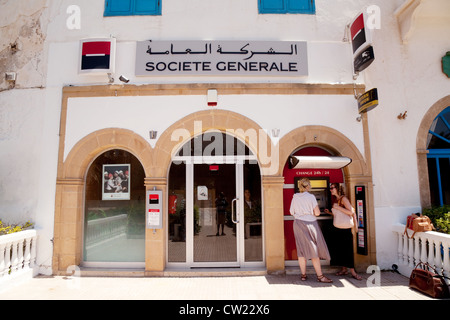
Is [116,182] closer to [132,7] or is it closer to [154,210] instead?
[154,210]

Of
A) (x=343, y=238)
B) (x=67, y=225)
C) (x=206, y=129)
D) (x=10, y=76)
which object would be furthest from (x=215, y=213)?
(x=10, y=76)

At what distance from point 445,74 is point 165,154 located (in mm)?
6244

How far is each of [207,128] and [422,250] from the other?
14.7 feet

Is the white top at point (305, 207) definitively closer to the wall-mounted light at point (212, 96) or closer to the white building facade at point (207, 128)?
Answer: the white building facade at point (207, 128)

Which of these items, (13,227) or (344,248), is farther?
(13,227)

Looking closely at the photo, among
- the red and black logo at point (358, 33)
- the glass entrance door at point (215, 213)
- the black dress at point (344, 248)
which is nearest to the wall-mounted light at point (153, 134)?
the glass entrance door at point (215, 213)

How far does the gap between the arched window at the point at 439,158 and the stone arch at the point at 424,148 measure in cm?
29

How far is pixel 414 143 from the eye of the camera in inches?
227

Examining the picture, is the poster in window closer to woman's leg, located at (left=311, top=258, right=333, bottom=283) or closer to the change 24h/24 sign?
the change 24h/24 sign

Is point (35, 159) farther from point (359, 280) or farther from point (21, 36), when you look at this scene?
point (359, 280)

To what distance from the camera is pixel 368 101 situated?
204 inches

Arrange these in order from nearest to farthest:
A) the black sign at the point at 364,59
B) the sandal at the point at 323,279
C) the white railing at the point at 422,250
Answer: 1. the white railing at the point at 422,250
2. the sandal at the point at 323,279
3. the black sign at the point at 364,59

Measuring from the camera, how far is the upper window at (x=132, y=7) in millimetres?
6105

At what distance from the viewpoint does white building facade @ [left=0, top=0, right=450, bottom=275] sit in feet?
18.1
